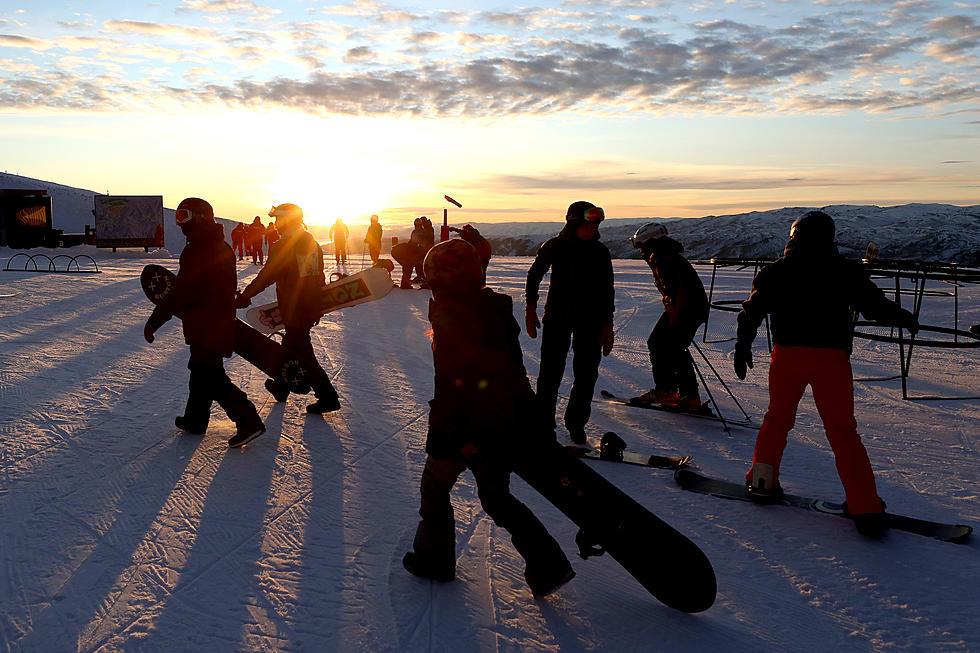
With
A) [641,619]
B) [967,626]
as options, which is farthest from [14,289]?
[967,626]

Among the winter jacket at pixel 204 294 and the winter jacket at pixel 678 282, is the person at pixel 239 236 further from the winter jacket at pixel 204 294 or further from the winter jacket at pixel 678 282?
the winter jacket at pixel 678 282

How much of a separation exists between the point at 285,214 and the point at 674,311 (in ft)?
12.3

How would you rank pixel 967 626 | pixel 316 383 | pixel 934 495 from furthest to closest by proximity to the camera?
pixel 316 383 < pixel 934 495 < pixel 967 626

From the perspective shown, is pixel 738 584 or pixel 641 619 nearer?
pixel 641 619

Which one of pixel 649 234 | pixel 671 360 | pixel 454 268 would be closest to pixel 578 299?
pixel 649 234

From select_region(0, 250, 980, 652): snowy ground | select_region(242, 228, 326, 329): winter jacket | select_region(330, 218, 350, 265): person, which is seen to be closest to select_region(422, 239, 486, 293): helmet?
select_region(0, 250, 980, 652): snowy ground

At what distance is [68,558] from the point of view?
12.1ft

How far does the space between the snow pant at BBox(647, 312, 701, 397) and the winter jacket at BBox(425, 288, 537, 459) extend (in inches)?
154

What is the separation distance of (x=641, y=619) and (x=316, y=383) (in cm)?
417

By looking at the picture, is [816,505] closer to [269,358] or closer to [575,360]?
[575,360]

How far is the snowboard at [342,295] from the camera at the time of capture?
702 centimetres

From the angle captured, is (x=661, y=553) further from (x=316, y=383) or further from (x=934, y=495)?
(x=316, y=383)

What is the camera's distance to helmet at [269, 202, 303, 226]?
6.58 metres

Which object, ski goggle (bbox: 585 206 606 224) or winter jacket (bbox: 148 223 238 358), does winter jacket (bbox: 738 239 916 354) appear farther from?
winter jacket (bbox: 148 223 238 358)
